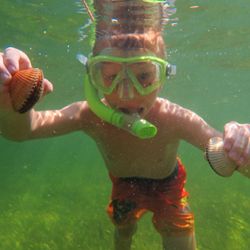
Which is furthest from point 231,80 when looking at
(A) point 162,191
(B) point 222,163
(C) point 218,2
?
(B) point 222,163

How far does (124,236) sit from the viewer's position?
7.27m

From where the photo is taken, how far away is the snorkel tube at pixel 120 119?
13.7 feet

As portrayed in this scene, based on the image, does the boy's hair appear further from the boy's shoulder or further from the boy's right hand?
the boy's right hand

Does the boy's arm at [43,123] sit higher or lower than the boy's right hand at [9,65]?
lower

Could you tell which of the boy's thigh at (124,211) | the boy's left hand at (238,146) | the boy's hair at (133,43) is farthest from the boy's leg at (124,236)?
the boy's left hand at (238,146)

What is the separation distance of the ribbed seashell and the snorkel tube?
140cm

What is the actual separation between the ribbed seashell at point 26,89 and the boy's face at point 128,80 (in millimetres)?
1890

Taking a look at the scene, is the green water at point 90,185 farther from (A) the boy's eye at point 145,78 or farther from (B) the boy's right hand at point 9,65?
(B) the boy's right hand at point 9,65

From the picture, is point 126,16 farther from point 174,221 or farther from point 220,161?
point 220,161

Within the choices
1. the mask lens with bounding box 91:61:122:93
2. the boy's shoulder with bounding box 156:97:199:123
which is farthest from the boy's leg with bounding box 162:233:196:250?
the mask lens with bounding box 91:61:122:93

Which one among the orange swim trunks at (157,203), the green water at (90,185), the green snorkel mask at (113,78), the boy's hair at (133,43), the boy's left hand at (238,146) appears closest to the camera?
the boy's left hand at (238,146)

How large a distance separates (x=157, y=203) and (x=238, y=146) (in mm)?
3695

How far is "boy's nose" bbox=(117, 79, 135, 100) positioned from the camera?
5043 mm

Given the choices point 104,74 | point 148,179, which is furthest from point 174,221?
point 104,74
